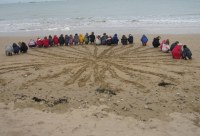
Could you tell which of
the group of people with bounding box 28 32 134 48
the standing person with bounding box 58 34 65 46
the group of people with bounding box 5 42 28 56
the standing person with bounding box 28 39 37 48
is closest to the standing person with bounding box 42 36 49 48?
the group of people with bounding box 28 32 134 48

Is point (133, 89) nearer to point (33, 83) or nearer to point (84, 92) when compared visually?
point (84, 92)

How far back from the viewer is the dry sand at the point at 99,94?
8.02 meters

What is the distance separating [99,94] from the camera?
10.4 meters

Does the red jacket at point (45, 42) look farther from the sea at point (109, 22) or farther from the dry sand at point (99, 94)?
the sea at point (109, 22)

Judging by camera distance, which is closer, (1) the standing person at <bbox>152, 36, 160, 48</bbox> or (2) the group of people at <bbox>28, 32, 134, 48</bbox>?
(1) the standing person at <bbox>152, 36, 160, 48</bbox>

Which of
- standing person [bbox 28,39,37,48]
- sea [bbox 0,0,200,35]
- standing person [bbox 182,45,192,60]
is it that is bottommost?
standing person [bbox 182,45,192,60]

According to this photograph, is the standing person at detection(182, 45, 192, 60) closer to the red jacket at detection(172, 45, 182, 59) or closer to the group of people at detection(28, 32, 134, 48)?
the red jacket at detection(172, 45, 182, 59)

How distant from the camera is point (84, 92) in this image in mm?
10664

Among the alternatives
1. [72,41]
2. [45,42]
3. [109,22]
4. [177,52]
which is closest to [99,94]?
[177,52]

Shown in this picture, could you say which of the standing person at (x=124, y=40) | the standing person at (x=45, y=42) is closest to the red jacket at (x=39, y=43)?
the standing person at (x=45, y=42)

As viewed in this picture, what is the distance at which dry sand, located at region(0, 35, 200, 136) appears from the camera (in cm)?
802

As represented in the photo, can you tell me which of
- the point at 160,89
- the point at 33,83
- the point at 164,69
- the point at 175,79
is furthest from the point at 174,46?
the point at 33,83

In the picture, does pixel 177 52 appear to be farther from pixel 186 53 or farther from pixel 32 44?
pixel 32 44

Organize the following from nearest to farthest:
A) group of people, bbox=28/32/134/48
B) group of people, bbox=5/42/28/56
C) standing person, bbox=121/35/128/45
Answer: group of people, bbox=5/42/28/56
group of people, bbox=28/32/134/48
standing person, bbox=121/35/128/45
